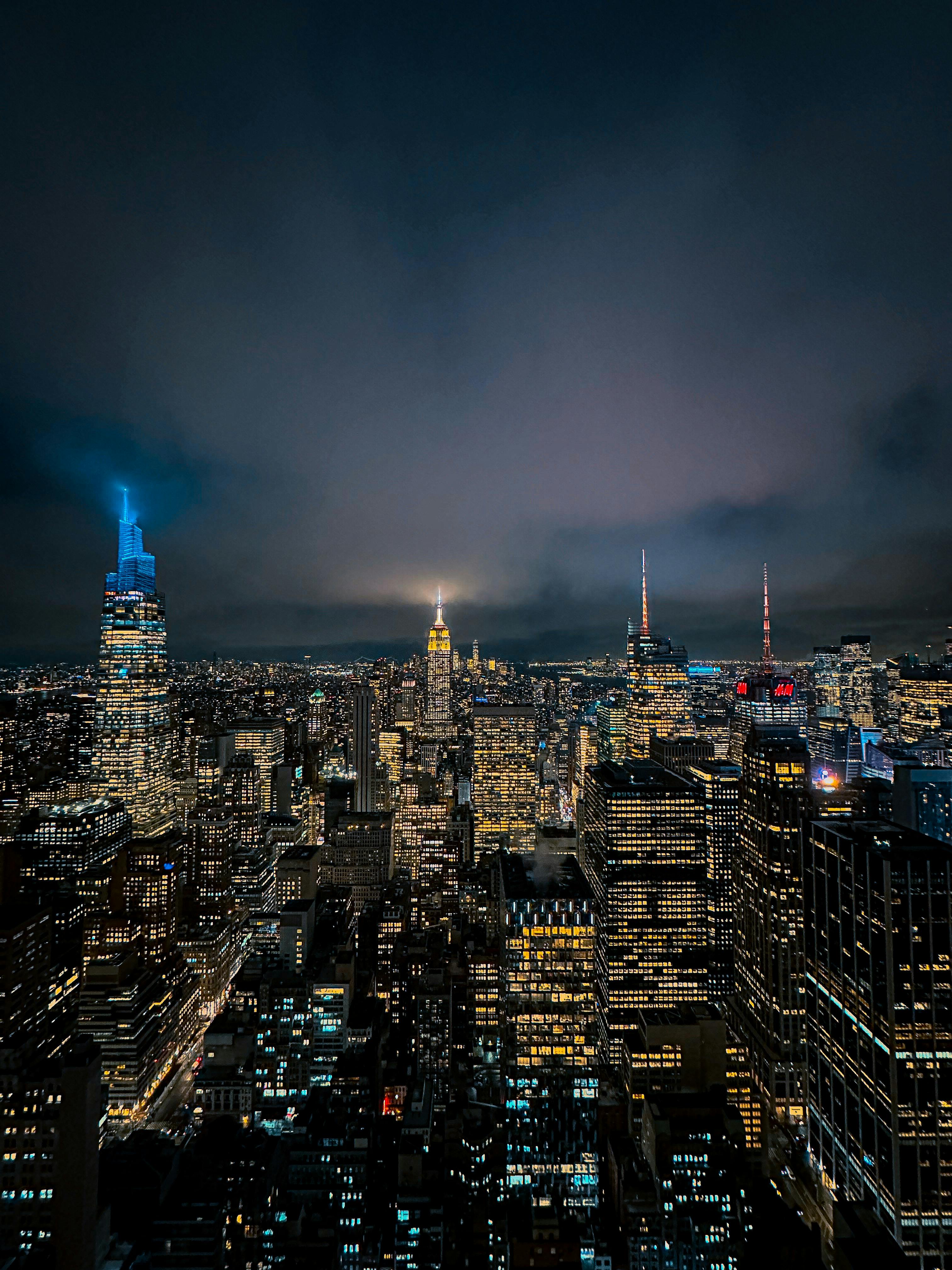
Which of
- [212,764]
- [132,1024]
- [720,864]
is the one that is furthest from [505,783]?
[132,1024]

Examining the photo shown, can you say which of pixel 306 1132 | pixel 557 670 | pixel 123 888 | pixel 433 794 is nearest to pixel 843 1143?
pixel 306 1132

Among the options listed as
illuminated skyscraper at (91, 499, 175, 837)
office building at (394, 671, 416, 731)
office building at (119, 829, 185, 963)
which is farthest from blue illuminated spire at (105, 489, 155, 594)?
office building at (394, 671, 416, 731)

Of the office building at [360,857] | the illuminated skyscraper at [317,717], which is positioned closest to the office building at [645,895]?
the office building at [360,857]

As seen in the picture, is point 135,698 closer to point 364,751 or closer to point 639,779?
point 364,751

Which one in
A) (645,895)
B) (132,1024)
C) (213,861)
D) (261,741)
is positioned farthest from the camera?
(261,741)

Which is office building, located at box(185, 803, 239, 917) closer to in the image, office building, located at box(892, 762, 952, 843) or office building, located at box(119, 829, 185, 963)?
office building, located at box(119, 829, 185, 963)
